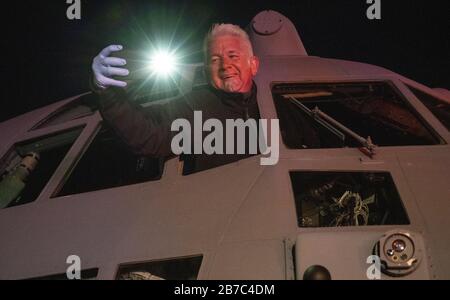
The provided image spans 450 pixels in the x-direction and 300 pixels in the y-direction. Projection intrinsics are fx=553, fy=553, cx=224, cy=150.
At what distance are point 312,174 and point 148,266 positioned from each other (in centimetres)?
153

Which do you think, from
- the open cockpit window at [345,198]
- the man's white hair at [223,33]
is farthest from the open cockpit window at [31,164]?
the open cockpit window at [345,198]

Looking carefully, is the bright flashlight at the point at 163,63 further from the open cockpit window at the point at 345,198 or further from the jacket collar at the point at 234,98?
the open cockpit window at the point at 345,198

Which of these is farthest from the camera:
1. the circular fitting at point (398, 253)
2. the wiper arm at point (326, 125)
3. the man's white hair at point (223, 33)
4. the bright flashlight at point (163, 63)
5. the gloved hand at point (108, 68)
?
the bright flashlight at point (163, 63)

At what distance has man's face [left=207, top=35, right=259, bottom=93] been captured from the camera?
515cm

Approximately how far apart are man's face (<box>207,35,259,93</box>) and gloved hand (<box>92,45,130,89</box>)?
120 centimetres

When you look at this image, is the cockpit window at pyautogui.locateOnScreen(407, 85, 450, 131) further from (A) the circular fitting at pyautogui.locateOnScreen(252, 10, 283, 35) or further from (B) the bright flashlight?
(A) the circular fitting at pyautogui.locateOnScreen(252, 10, 283, 35)

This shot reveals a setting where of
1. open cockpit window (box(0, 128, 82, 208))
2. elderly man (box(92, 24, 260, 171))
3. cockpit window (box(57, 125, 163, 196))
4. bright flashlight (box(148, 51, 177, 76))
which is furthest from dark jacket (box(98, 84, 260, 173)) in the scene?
open cockpit window (box(0, 128, 82, 208))

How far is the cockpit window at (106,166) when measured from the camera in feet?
20.2

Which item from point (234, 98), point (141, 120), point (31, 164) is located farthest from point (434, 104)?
point (31, 164)

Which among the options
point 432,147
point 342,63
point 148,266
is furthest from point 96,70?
point 342,63

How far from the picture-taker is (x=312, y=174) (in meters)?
4.56

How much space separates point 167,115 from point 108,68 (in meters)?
1.01
